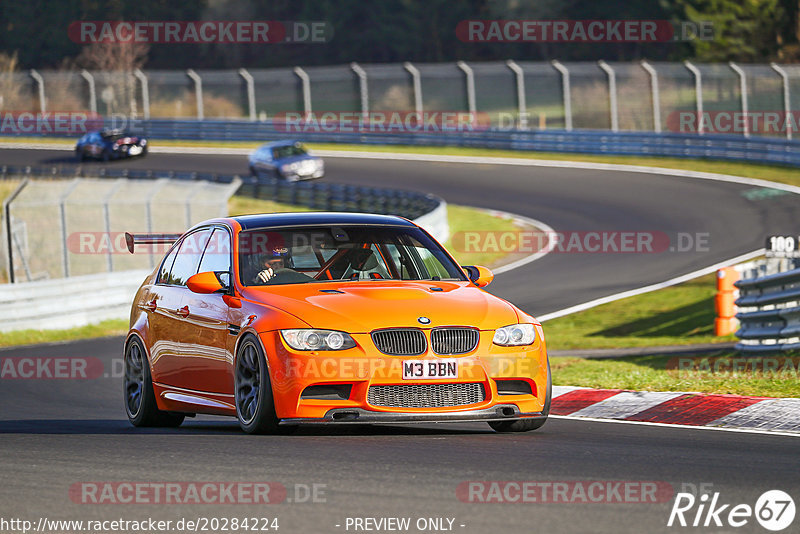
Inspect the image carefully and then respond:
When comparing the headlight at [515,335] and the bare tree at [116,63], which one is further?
the bare tree at [116,63]

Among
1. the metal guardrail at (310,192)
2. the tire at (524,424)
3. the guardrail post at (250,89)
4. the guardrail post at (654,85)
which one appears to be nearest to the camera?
the tire at (524,424)

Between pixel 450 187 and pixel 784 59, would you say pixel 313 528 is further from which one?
pixel 784 59

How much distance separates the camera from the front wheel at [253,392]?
26.5ft

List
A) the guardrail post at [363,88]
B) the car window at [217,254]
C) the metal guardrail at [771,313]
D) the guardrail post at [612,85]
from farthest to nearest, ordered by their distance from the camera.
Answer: the guardrail post at [363,88] < the guardrail post at [612,85] < the metal guardrail at [771,313] < the car window at [217,254]

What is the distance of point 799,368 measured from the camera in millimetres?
12781

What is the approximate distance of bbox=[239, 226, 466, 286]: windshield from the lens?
905 cm

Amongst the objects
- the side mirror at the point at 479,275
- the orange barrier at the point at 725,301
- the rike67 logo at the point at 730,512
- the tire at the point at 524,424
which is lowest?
the orange barrier at the point at 725,301

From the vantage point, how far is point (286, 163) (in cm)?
4172

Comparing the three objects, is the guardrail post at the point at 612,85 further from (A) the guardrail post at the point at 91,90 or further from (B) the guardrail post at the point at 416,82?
(A) the guardrail post at the point at 91,90

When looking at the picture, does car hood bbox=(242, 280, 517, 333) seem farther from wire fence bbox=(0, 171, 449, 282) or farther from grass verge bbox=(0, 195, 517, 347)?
wire fence bbox=(0, 171, 449, 282)

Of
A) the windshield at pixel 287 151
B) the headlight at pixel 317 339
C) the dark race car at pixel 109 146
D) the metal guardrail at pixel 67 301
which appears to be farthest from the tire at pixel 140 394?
the dark race car at pixel 109 146

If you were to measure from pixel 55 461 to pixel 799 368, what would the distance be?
7914 mm

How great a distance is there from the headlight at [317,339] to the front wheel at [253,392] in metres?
0.24

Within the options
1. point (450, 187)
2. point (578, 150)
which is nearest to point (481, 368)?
point (450, 187)
